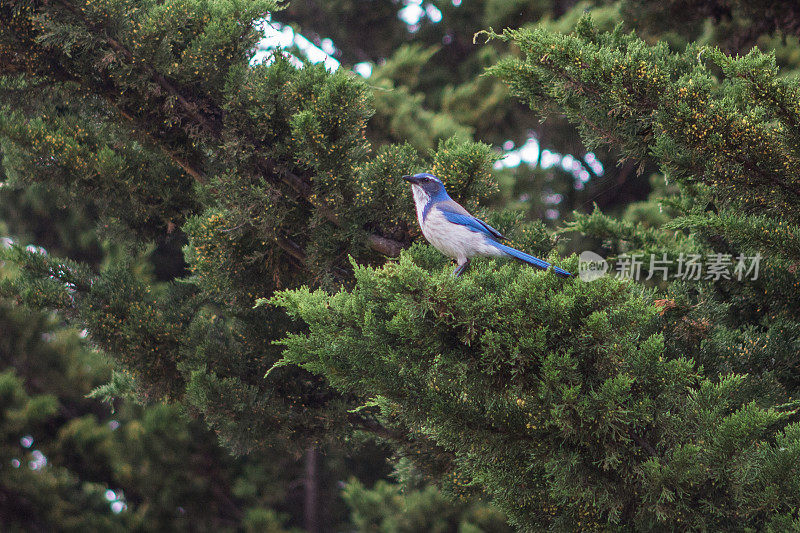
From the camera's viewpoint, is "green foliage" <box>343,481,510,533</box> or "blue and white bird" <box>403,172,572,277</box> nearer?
"blue and white bird" <box>403,172,572,277</box>

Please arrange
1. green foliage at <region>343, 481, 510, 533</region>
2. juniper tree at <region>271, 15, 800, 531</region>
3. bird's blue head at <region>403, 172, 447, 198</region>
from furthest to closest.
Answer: green foliage at <region>343, 481, 510, 533</region>, bird's blue head at <region>403, 172, 447, 198</region>, juniper tree at <region>271, 15, 800, 531</region>

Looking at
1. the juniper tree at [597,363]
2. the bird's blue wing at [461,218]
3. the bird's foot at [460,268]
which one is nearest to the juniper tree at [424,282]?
the juniper tree at [597,363]

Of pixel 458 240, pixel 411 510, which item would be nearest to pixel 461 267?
pixel 458 240

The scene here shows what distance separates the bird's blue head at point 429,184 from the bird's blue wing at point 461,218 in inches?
6.5

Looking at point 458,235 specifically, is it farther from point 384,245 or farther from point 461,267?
point 384,245

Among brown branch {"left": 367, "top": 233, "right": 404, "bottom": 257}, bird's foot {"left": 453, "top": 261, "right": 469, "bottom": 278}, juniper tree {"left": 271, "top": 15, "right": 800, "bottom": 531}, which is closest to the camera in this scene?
juniper tree {"left": 271, "top": 15, "right": 800, "bottom": 531}

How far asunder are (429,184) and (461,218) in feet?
1.36

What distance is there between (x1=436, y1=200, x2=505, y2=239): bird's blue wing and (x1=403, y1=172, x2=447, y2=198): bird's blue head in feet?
0.54

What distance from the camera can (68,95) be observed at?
219 inches

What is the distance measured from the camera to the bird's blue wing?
427 cm

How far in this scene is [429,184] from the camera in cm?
456

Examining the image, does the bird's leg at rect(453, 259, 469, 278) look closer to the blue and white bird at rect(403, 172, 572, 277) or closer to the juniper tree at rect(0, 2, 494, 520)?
the blue and white bird at rect(403, 172, 572, 277)

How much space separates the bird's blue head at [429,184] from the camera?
4.53 m

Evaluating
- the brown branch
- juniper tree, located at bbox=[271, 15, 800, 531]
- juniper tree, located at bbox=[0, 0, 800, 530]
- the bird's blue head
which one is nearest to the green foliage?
juniper tree, located at bbox=[0, 0, 800, 530]
